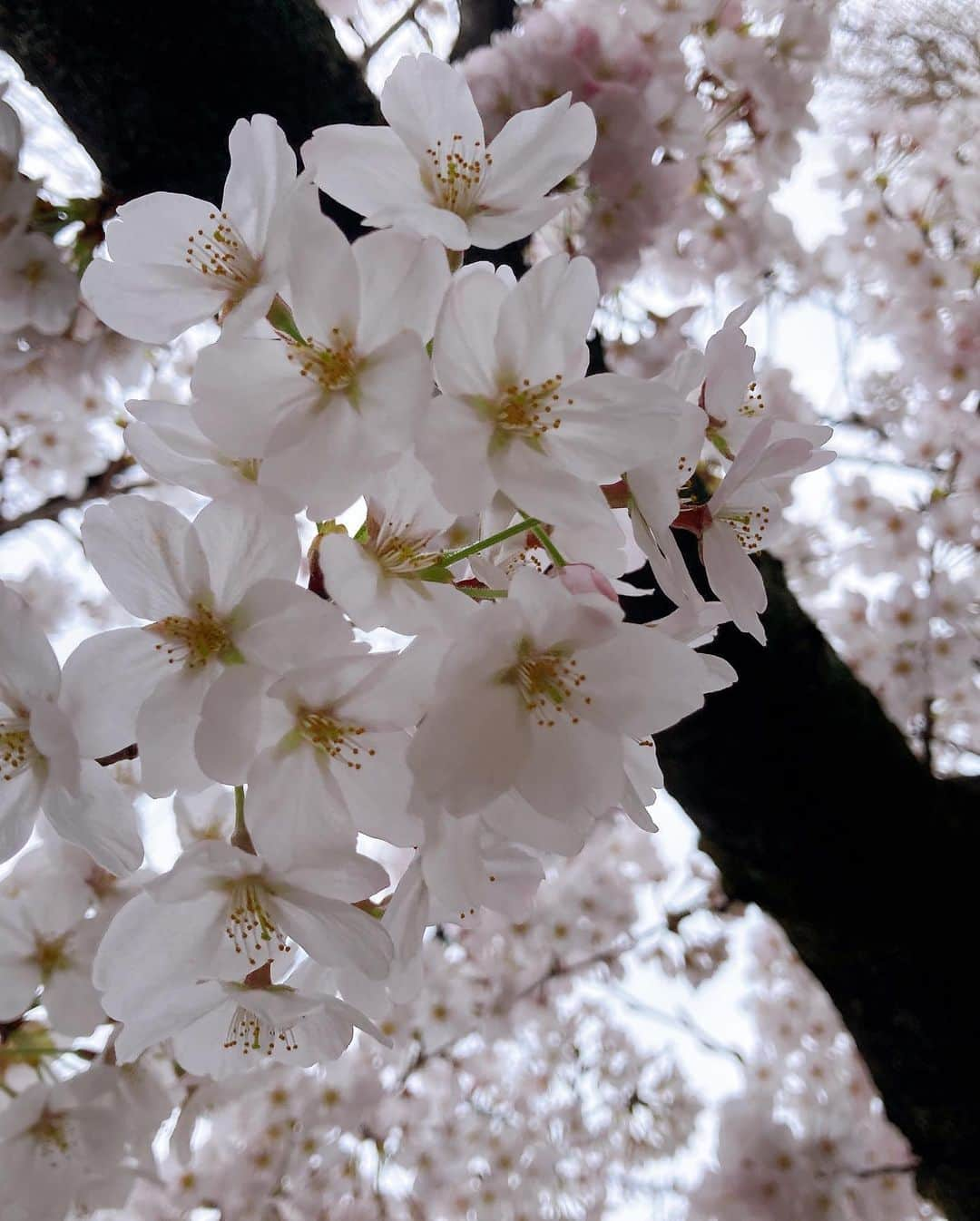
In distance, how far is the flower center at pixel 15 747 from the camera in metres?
0.57

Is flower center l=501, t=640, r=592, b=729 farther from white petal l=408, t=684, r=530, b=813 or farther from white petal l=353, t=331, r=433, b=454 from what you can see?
white petal l=353, t=331, r=433, b=454

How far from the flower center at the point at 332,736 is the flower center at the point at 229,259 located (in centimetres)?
29

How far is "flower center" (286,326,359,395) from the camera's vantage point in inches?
19.2

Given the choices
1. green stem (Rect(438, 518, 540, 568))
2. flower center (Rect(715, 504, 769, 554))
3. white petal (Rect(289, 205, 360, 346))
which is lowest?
flower center (Rect(715, 504, 769, 554))

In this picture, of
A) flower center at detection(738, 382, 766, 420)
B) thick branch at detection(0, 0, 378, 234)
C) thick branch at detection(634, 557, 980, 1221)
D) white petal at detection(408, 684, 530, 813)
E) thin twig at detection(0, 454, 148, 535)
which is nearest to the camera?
white petal at detection(408, 684, 530, 813)

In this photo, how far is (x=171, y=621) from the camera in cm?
52

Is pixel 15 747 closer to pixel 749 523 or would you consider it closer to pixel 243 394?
pixel 243 394

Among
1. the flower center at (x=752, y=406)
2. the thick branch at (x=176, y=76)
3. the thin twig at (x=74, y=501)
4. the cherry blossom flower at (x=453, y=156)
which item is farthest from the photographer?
the thin twig at (x=74, y=501)

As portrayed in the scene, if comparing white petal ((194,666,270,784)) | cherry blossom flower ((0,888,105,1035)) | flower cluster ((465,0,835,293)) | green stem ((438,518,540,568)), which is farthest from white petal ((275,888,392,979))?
flower cluster ((465,0,835,293))

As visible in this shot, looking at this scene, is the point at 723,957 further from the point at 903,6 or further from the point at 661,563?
the point at 903,6

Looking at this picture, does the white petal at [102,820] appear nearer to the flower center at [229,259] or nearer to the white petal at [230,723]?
the white petal at [230,723]

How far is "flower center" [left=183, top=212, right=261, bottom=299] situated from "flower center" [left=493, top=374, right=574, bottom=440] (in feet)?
0.68

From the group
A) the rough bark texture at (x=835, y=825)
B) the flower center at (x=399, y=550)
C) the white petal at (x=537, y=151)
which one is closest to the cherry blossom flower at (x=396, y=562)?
the flower center at (x=399, y=550)

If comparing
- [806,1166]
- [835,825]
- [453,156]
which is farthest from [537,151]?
[806,1166]
